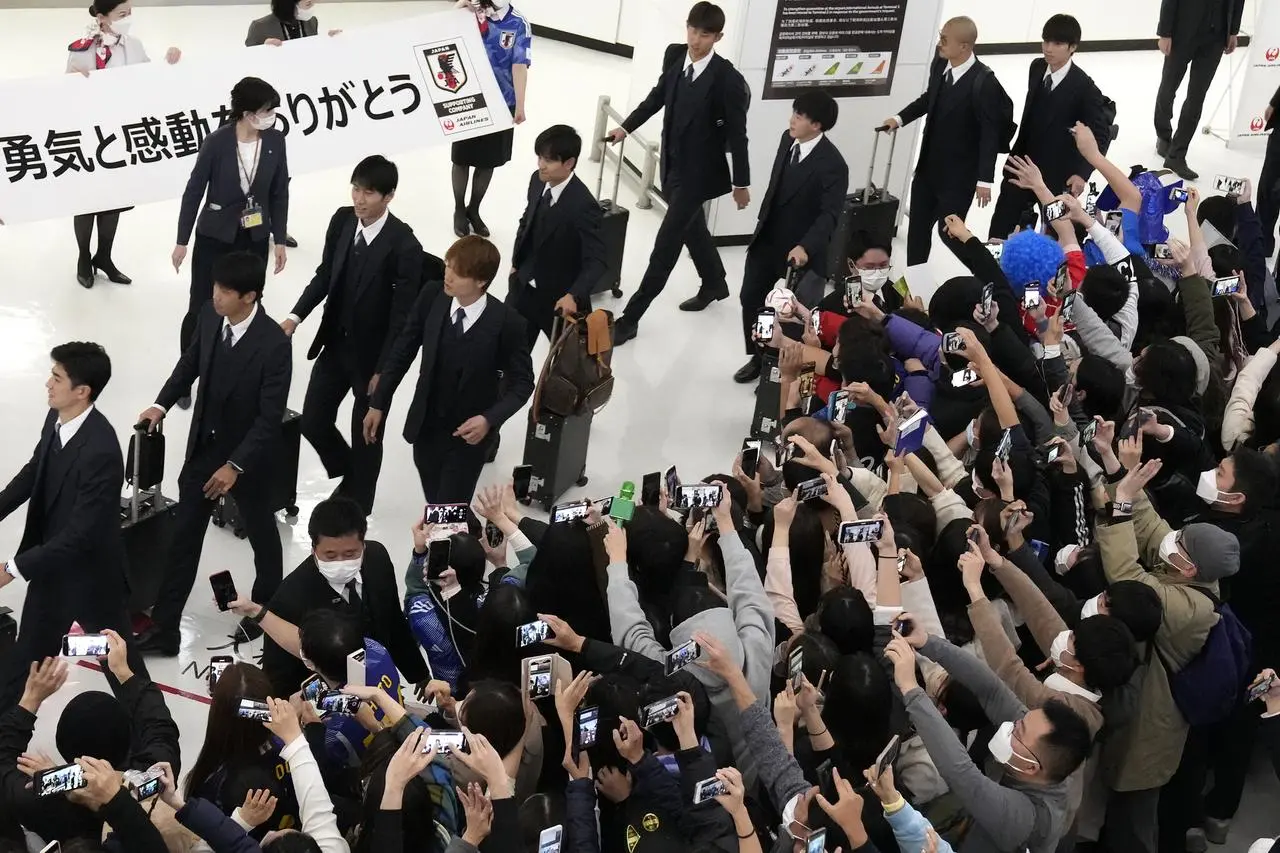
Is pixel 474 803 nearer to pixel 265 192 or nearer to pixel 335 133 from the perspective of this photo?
pixel 265 192

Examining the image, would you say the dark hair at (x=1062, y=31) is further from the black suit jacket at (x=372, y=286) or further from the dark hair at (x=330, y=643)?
the dark hair at (x=330, y=643)

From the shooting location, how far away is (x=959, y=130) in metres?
8.62

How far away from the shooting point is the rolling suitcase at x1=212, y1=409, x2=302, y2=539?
6488mm

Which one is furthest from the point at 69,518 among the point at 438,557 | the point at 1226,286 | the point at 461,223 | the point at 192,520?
the point at 1226,286

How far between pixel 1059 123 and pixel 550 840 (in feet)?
21.0

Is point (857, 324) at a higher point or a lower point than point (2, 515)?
higher

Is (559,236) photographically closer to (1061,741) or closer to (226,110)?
(226,110)

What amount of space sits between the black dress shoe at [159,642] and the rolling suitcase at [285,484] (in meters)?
0.69

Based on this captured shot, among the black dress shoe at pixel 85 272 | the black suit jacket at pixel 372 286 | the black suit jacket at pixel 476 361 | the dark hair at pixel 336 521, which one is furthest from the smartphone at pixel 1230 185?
the black dress shoe at pixel 85 272

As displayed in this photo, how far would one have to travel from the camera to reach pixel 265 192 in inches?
276

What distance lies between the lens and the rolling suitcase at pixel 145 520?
5.70m

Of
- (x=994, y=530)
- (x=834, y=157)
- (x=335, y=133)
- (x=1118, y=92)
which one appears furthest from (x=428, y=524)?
(x=1118, y=92)

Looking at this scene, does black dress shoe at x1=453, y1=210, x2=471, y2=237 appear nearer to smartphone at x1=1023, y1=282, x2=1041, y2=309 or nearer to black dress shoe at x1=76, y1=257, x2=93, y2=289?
black dress shoe at x1=76, y1=257, x2=93, y2=289

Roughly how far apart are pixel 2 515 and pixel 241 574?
1.29m
